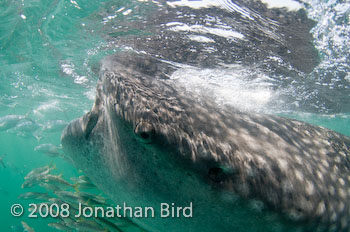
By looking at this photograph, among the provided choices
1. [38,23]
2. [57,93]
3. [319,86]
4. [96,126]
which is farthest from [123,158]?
[57,93]

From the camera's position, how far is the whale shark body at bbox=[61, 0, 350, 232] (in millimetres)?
2299

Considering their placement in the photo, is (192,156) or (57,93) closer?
(192,156)

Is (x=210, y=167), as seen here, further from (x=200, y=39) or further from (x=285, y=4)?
(x=200, y=39)

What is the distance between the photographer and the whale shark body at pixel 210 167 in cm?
230

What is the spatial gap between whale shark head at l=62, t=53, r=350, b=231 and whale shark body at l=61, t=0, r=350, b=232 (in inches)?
0.4

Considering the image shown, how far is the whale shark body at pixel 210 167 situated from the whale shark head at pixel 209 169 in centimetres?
1

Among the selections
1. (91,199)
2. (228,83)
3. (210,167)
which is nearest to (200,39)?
(228,83)

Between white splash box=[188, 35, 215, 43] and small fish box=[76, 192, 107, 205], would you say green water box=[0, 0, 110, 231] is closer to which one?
white splash box=[188, 35, 215, 43]

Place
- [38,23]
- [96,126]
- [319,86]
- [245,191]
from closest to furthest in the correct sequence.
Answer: [245,191] → [96,126] → [38,23] → [319,86]

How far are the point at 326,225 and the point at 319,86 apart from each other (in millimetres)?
10649

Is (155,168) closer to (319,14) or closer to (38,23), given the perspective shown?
(319,14)

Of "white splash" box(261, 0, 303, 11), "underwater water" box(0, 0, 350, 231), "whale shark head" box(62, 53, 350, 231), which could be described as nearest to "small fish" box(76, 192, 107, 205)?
"whale shark head" box(62, 53, 350, 231)

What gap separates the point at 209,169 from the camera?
2297mm

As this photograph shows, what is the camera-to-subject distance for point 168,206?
8.37 ft
